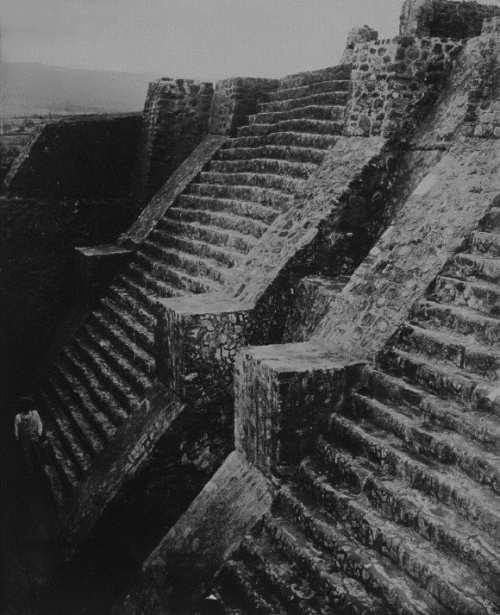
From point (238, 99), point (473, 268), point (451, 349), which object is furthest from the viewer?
point (238, 99)

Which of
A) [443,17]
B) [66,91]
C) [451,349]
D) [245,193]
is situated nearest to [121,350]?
[245,193]

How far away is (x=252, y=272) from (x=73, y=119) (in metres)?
5.84

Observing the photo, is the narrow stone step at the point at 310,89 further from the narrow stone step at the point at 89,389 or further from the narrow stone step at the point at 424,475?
the narrow stone step at the point at 424,475

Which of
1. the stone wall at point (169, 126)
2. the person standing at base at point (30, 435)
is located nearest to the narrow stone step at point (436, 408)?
the person standing at base at point (30, 435)

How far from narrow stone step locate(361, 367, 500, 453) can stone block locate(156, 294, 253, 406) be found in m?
1.59

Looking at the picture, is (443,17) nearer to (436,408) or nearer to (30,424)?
(30,424)

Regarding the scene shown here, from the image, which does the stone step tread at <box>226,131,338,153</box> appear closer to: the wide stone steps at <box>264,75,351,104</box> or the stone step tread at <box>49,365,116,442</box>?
the wide stone steps at <box>264,75,351,104</box>

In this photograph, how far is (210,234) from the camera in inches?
339

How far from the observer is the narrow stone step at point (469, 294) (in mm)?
4691

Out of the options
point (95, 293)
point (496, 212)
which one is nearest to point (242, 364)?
point (496, 212)

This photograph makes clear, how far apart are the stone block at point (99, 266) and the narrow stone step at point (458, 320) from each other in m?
6.01

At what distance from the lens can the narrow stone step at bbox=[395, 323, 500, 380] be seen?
4.34 meters

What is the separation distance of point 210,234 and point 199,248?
0.23m

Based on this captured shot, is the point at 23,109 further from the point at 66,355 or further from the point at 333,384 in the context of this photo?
the point at 333,384
